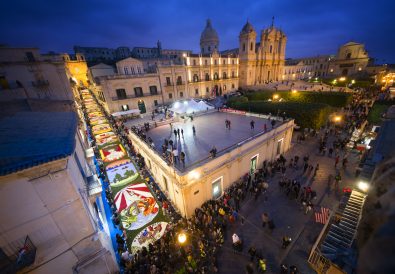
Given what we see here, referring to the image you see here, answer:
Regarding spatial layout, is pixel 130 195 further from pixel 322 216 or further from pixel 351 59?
pixel 351 59

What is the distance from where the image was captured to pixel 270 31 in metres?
47.1

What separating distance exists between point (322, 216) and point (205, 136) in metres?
10.6

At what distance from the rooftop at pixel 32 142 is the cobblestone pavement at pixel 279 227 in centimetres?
926

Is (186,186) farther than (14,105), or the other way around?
(14,105)

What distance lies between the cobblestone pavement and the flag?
0.28 m

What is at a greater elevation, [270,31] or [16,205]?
[270,31]

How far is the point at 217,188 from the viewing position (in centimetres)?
1198

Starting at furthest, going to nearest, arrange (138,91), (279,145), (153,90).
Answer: (153,90) < (138,91) < (279,145)

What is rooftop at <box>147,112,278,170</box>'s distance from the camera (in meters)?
12.6

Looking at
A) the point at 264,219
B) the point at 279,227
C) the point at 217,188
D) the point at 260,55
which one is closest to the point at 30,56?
the point at 217,188

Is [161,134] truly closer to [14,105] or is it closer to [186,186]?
[186,186]

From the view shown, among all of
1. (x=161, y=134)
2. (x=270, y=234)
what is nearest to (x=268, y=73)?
(x=161, y=134)

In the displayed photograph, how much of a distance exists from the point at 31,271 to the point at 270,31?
6141cm

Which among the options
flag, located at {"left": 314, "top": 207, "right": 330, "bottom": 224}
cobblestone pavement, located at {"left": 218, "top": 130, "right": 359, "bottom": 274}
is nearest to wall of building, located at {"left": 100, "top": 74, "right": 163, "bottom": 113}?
cobblestone pavement, located at {"left": 218, "top": 130, "right": 359, "bottom": 274}
